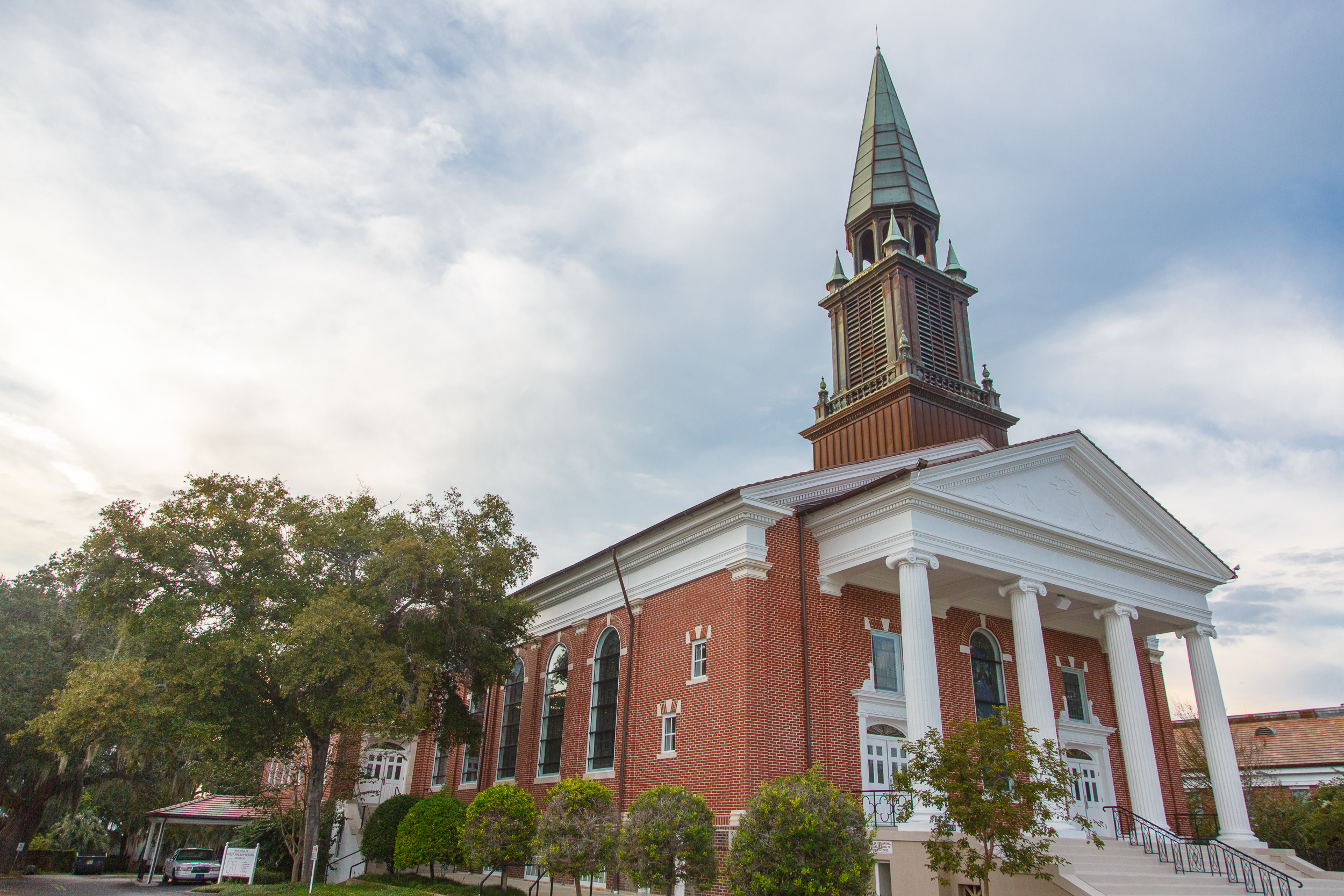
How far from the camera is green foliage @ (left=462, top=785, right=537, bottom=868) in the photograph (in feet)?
62.0

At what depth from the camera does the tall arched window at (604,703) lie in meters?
22.8

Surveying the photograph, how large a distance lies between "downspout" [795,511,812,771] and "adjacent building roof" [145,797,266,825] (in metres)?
26.3

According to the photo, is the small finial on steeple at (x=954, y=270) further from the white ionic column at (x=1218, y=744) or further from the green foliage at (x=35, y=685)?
the green foliage at (x=35, y=685)

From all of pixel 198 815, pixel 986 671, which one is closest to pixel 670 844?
pixel 986 671

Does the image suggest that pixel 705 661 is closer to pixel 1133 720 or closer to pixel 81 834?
pixel 1133 720

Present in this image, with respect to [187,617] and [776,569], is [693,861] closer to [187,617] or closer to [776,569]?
[776,569]

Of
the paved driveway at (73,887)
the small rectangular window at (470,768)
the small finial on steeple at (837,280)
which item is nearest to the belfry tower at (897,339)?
the small finial on steeple at (837,280)

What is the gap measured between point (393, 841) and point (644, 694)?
10694 mm

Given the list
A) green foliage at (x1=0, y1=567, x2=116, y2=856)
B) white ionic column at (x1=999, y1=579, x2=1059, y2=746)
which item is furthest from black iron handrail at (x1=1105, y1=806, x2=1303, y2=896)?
green foliage at (x1=0, y1=567, x2=116, y2=856)

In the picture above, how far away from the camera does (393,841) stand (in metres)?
26.1

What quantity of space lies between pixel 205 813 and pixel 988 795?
37067mm

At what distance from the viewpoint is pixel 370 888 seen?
20.8 m

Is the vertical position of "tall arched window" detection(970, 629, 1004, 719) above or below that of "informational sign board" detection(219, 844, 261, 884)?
above

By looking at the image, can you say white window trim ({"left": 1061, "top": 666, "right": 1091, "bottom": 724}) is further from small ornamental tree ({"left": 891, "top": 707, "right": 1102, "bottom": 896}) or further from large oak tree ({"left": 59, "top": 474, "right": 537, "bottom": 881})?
large oak tree ({"left": 59, "top": 474, "right": 537, "bottom": 881})
